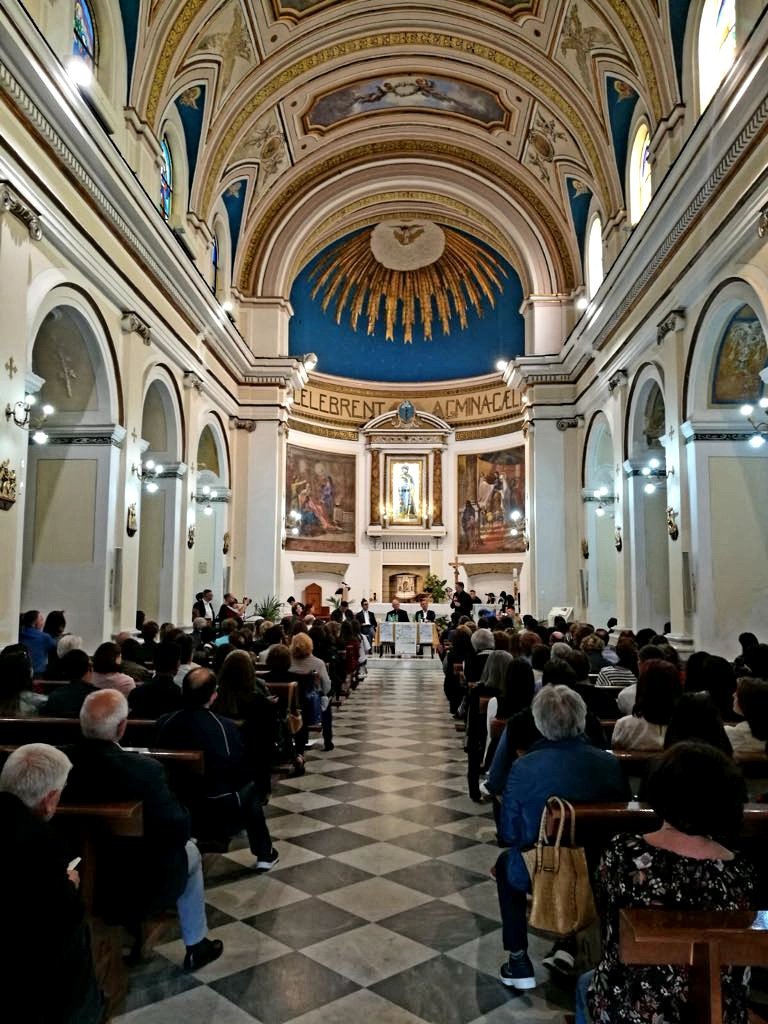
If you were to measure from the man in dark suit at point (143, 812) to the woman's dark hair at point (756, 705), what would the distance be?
2.66 metres

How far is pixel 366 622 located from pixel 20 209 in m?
12.7

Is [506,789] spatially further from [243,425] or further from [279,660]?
[243,425]

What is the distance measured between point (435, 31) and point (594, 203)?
444 centimetres

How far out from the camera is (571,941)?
3.60 metres

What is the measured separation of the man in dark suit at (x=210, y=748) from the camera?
4.20 metres

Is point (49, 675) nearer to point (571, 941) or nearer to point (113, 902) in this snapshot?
point (113, 902)

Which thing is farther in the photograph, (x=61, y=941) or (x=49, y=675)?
(x=49, y=675)

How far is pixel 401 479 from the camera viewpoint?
25.1m

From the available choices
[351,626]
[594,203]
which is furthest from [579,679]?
[594,203]

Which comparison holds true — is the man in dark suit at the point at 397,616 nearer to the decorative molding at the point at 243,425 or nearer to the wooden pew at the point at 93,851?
the decorative molding at the point at 243,425

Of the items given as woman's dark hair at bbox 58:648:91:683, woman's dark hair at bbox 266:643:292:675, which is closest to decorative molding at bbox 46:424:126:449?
woman's dark hair at bbox 266:643:292:675

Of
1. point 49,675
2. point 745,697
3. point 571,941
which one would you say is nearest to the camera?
point 571,941


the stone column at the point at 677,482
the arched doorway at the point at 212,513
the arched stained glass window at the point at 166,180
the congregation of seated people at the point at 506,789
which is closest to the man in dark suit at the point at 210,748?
the congregation of seated people at the point at 506,789

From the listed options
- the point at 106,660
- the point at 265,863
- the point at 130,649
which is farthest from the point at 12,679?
the point at 130,649
